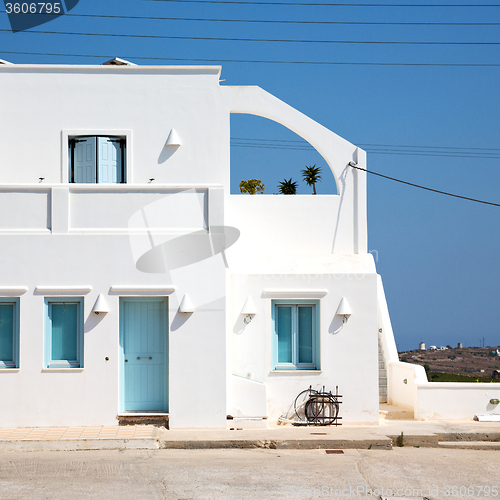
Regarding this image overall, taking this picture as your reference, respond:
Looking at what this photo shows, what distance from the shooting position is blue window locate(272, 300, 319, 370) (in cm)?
1329

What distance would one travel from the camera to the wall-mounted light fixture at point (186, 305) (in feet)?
38.9

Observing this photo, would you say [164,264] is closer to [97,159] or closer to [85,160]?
[97,159]

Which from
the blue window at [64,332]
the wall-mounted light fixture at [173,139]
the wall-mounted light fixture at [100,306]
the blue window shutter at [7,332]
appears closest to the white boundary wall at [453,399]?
the wall-mounted light fixture at [100,306]

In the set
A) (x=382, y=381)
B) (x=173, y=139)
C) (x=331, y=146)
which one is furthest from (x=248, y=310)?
(x=382, y=381)

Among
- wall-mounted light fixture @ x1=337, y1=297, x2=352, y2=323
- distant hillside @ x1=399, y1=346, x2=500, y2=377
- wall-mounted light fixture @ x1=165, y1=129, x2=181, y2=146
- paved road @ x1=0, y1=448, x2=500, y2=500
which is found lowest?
distant hillside @ x1=399, y1=346, x2=500, y2=377

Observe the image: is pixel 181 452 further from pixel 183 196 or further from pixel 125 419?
pixel 183 196

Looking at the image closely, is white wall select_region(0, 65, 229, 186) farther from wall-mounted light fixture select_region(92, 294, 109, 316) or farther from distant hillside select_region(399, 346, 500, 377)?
distant hillside select_region(399, 346, 500, 377)

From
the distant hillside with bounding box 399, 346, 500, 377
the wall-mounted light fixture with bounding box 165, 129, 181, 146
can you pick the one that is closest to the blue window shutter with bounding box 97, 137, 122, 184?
the wall-mounted light fixture with bounding box 165, 129, 181, 146

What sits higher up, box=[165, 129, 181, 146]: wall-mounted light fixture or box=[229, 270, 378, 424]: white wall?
box=[165, 129, 181, 146]: wall-mounted light fixture

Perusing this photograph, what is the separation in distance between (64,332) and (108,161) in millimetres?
4252

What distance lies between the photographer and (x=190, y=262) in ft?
39.5

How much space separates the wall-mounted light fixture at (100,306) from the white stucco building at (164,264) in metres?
0.06

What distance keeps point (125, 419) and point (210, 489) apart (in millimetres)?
3686

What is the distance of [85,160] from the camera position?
14492mm
